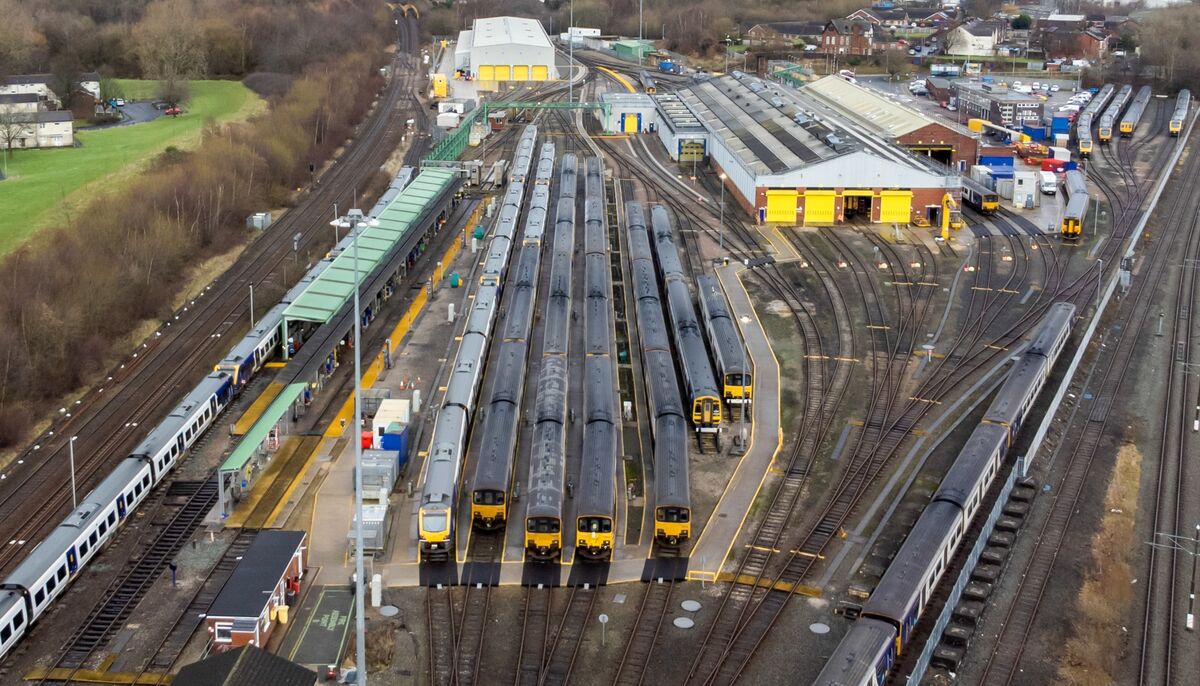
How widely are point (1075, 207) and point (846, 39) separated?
86762 mm

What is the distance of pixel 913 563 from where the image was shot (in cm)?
3238

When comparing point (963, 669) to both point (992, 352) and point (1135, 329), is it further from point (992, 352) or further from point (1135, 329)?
point (1135, 329)

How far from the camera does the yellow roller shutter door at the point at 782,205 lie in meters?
76.5

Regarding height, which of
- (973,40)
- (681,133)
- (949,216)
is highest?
(973,40)

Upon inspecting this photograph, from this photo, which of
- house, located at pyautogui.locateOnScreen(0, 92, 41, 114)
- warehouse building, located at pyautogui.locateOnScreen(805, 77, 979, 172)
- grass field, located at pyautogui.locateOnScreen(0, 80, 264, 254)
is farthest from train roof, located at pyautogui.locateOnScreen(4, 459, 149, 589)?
house, located at pyautogui.locateOnScreen(0, 92, 41, 114)

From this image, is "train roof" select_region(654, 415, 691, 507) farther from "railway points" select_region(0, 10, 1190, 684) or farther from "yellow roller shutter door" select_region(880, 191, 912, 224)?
"yellow roller shutter door" select_region(880, 191, 912, 224)

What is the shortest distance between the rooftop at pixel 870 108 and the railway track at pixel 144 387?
39780 millimetres

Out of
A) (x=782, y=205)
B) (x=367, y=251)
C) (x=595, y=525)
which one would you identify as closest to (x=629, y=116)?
(x=782, y=205)

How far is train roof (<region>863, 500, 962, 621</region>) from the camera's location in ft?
99.7

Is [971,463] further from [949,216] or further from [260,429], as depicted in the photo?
[949,216]

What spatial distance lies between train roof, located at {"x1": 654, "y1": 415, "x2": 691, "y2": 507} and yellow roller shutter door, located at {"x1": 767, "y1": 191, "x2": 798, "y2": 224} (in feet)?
122

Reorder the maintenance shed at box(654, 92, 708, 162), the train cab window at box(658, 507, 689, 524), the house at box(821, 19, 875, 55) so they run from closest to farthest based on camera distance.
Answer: the train cab window at box(658, 507, 689, 524) < the maintenance shed at box(654, 92, 708, 162) < the house at box(821, 19, 875, 55)

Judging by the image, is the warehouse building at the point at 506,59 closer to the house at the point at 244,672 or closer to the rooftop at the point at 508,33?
the rooftop at the point at 508,33

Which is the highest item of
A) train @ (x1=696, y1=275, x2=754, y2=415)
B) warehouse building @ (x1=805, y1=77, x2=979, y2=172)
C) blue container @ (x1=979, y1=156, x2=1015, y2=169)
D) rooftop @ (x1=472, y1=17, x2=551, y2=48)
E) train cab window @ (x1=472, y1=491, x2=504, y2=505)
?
rooftop @ (x1=472, y1=17, x2=551, y2=48)
